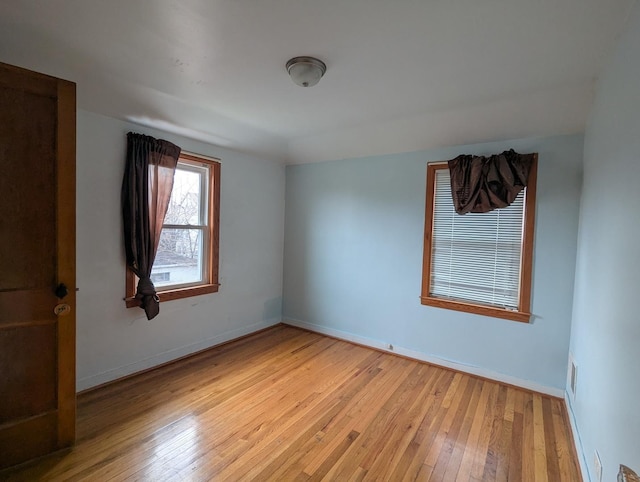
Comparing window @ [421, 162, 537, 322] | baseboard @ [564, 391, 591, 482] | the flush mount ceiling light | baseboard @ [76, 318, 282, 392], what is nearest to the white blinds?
window @ [421, 162, 537, 322]

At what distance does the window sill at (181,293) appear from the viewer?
2.81 metres

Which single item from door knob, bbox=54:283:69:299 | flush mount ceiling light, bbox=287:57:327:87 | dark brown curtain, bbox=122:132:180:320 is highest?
flush mount ceiling light, bbox=287:57:327:87

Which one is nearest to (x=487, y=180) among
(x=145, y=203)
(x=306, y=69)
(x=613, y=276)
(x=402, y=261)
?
(x=402, y=261)

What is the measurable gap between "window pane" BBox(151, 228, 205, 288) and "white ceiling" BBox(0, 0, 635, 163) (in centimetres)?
108

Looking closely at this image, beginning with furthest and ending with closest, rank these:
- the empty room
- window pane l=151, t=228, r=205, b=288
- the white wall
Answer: window pane l=151, t=228, r=205, b=288 < the white wall < the empty room

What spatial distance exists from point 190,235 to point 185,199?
0.39 metres

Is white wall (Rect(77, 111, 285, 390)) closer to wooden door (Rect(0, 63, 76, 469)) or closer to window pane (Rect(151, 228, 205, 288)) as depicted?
window pane (Rect(151, 228, 205, 288))

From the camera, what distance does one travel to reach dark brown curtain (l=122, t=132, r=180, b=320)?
8.85ft

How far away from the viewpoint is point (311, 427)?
7.25ft

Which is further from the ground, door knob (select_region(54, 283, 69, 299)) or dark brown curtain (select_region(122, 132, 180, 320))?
dark brown curtain (select_region(122, 132, 180, 320))

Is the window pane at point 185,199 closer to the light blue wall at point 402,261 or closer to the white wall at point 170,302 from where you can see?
the white wall at point 170,302

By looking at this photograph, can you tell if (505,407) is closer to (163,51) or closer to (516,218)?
(516,218)

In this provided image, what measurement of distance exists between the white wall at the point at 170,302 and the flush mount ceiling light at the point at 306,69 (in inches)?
66.7

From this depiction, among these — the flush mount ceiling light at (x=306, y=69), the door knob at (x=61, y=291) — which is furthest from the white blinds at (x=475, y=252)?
the door knob at (x=61, y=291)
